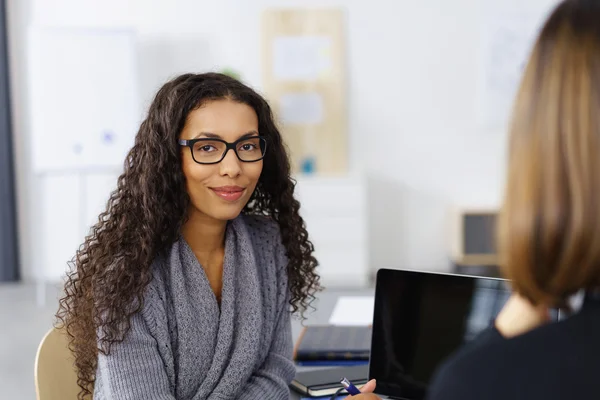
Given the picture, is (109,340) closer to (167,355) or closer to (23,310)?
(167,355)

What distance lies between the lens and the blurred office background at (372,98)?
17.2 feet

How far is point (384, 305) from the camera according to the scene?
1.38 meters

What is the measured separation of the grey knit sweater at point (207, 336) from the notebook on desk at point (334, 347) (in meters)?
0.11

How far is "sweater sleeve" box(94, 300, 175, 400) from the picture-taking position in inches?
51.2

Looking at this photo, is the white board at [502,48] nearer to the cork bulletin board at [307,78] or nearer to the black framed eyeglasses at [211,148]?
the cork bulletin board at [307,78]

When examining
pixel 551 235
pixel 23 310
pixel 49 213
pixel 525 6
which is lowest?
pixel 23 310

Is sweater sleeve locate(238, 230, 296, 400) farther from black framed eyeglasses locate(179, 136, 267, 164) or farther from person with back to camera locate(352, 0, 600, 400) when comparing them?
person with back to camera locate(352, 0, 600, 400)

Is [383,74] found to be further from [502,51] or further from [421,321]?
[421,321]

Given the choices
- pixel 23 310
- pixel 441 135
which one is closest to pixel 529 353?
pixel 23 310

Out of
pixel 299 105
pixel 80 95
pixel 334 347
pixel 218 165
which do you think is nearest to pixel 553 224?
pixel 218 165

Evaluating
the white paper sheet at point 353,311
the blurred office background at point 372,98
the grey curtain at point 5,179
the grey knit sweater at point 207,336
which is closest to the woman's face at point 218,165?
the grey knit sweater at point 207,336

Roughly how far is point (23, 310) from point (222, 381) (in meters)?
3.56

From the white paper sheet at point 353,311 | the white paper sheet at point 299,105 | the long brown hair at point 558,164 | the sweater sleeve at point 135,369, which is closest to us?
the long brown hair at point 558,164

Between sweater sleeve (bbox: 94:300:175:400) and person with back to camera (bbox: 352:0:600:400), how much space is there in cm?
76
